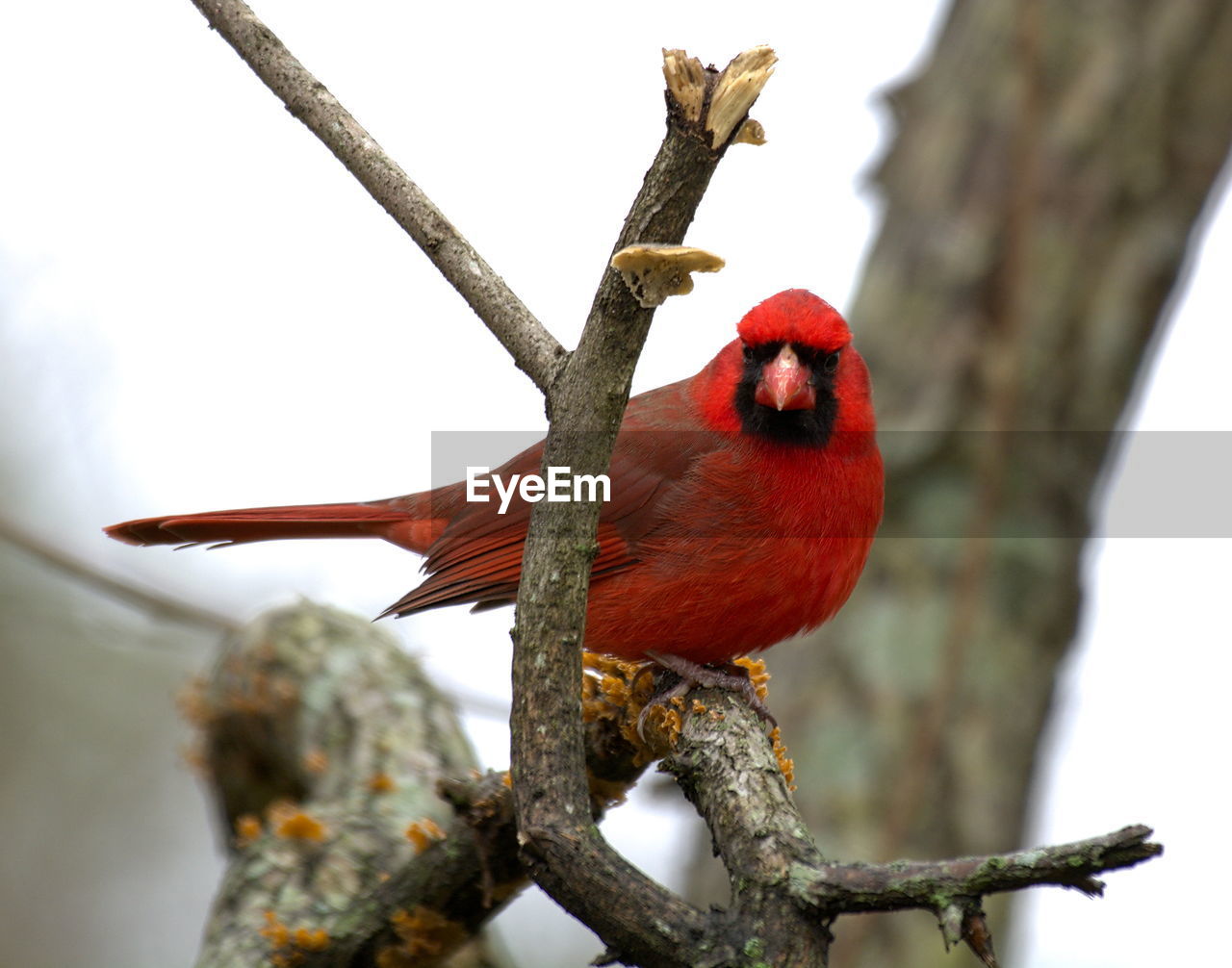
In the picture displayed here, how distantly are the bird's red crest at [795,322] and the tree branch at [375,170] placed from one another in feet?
3.66

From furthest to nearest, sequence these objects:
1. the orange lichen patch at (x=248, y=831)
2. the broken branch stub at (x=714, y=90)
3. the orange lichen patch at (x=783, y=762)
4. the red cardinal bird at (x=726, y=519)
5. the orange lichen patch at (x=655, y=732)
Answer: the orange lichen patch at (x=248, y=831), the red cardinal bird at (x=726, y=519), the orange lichen patch at (x=655, y=732), the orange lichen patch at (x=783, y=762), the broken branch stub at (x=714, y=90)

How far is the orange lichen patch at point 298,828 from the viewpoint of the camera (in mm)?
3162

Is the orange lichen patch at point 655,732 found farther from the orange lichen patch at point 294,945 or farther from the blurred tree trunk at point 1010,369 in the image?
the blurred tree trunk at point 1010,369

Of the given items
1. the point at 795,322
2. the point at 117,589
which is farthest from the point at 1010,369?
the point at 117,589

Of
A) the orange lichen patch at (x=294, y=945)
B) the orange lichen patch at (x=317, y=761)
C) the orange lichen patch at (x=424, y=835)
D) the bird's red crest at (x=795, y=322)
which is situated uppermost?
the bird's red crest at (x=795, y=322)

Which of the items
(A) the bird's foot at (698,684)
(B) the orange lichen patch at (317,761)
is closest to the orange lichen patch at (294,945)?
(B) the orange lichen patch at (317,761)

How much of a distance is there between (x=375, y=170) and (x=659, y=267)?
2.03ft

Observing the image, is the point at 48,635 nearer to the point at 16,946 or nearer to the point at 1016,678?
the point at 16,946

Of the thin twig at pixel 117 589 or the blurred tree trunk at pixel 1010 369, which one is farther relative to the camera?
the blurred tree trunk at pixel 1010 369

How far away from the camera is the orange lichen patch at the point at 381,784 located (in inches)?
132

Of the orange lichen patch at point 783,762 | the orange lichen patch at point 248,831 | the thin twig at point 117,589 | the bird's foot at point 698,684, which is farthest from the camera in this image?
the thin twig at point 117,589

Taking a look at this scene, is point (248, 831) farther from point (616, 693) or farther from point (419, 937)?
point (616, 693)

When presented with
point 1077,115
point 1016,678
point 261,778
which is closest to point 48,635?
point 261,778

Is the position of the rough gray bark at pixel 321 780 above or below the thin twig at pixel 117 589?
below
